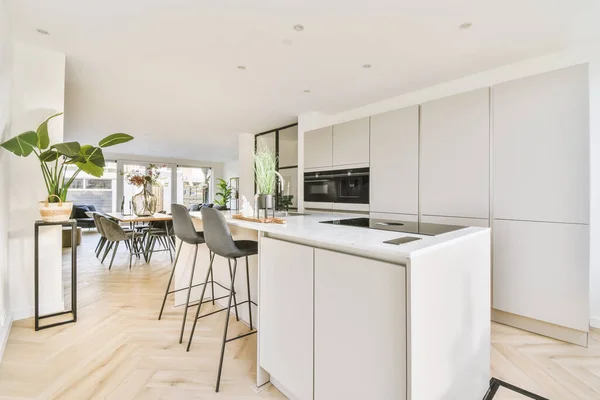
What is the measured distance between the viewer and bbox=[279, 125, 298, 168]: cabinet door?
5.09 m

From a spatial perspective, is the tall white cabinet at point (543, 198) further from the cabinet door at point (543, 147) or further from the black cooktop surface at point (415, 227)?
the black cooktop surface at point (415, 227)

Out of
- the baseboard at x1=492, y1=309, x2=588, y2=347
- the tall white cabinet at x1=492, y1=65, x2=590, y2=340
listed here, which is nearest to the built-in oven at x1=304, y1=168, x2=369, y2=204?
the tall white cabinet at x1=492, y1=65, x2=590, y2=340

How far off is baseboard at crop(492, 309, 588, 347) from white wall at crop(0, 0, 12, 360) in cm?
387

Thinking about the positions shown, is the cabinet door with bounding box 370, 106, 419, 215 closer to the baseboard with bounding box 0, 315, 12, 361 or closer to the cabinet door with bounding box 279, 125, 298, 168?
the cabinet door with bounding box 279, 125, 298, 168

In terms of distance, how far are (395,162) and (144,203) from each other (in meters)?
4.01

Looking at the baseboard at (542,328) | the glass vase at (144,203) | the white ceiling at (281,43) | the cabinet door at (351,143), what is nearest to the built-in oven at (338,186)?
the cabinet door at (351,143)

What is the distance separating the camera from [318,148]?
4199mm

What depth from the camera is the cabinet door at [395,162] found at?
3.07 meters

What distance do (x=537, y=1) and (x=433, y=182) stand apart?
5.00ft

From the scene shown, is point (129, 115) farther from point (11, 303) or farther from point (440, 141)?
point (440, 141)

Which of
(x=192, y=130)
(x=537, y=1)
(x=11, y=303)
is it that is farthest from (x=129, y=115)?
(x=537, y=1)

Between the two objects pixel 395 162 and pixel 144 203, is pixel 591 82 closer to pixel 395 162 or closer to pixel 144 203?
pixel 395 162

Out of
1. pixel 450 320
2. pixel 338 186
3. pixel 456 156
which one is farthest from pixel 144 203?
pixel 450 320

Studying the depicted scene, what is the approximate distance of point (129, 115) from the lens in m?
4.70
